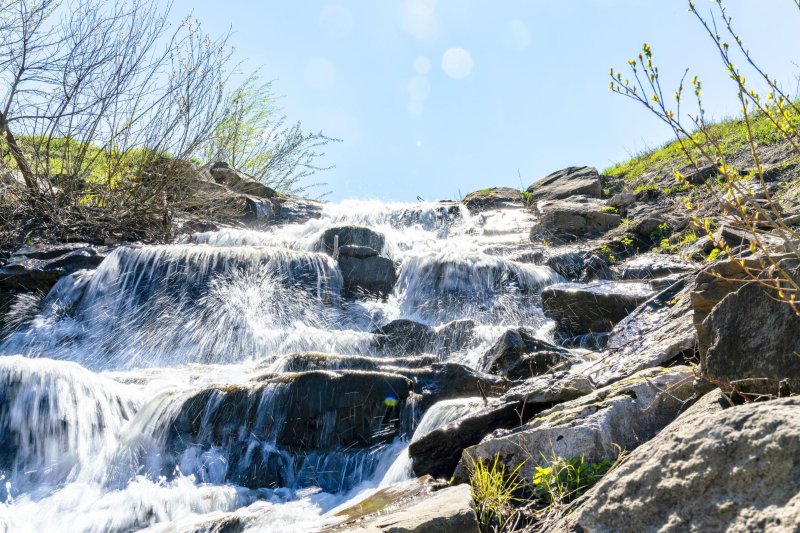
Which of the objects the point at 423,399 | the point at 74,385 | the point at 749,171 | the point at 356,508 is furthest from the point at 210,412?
the point at 749,171

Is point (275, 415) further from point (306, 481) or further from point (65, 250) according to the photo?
point (65, 250)

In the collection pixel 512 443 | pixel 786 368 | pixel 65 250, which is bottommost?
pixel 512 443

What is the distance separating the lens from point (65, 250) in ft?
32.3

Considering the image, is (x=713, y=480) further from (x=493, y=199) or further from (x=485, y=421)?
(x=493, y=199)

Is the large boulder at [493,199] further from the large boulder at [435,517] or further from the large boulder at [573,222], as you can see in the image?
the large boulder at [435,517]

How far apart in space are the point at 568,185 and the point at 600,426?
11.3 m

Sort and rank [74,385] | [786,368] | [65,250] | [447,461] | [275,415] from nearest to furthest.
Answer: [786,368] → [447,461] → [275,415] → [74,385] → [65,250]

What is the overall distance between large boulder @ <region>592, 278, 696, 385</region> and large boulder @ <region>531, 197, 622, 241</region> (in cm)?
628

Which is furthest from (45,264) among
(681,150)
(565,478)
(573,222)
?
(681,150)

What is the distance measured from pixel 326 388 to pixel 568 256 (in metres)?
5.89

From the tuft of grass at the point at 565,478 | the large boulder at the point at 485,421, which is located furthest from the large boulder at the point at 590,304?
the tuft of grass at the point at 565,478

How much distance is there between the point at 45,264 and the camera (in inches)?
368

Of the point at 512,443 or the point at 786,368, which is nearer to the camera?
the point at 786,368

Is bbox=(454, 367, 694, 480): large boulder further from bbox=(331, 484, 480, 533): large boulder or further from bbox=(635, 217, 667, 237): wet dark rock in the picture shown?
bbox=(635, 217, 667, 237): wet dark rock
